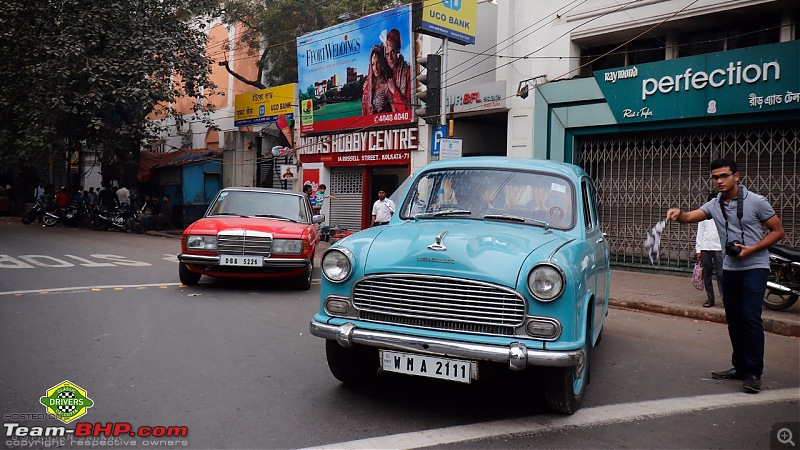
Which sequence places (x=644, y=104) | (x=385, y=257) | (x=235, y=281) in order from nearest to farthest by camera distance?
(x=385, y=257) → (x=235, y=281) → (x=644, y=104)

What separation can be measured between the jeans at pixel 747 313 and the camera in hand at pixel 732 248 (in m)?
0.16

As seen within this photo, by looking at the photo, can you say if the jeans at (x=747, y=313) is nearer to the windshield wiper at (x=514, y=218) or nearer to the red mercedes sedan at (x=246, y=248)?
the windshield wiper at (x=514, y=218)

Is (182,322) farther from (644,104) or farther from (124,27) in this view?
(124,27)

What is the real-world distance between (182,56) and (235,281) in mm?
16022

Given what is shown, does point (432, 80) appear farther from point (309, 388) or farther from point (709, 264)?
point (309, 388)

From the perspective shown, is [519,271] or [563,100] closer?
[519,271]

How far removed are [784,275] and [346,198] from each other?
14612 mm

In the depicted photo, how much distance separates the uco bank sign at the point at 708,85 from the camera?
37.0ft

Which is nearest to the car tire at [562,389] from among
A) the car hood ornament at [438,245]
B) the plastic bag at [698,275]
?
the car hood ornament at [438,245]

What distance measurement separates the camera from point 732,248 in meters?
5.07

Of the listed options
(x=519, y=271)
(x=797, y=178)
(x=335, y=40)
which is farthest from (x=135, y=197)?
(x=519, y=271)

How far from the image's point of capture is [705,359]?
249 inches

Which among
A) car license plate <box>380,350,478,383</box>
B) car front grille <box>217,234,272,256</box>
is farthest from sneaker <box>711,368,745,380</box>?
car front grille <box>217,234,272,256</box>

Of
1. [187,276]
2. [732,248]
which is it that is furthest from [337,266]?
[187,276]
